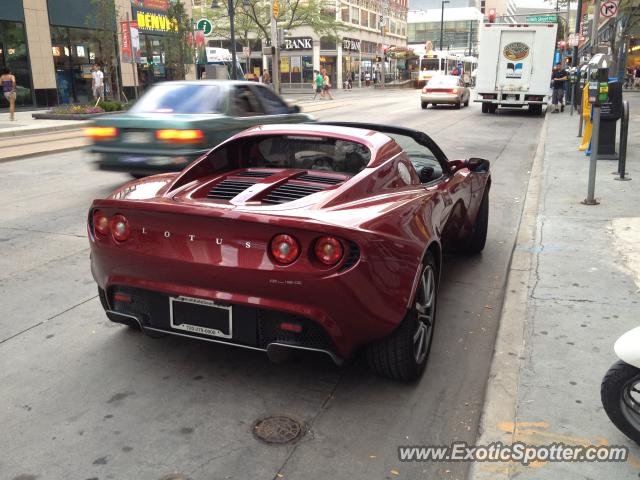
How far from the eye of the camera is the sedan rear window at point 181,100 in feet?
29.1

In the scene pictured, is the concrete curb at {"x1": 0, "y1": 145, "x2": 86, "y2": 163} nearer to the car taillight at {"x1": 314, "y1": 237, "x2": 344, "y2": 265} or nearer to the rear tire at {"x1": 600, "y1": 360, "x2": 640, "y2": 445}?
the car taillight at {"x1": 314, "y1": 237, "x2": 344, "y2": 265}

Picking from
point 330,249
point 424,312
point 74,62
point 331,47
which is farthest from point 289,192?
point 331,47

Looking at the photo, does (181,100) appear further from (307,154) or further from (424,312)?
(424,312)

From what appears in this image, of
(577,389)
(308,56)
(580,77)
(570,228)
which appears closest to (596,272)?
(570,228)

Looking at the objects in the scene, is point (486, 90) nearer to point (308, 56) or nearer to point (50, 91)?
point (50, 91)

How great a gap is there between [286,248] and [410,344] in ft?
2.91

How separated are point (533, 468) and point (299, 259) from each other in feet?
4.61

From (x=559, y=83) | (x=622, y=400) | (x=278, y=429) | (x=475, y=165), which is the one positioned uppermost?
(x=559, y=83)

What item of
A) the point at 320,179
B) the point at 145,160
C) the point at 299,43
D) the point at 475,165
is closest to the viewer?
the point at 320,179

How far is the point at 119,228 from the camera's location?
11.3 feet

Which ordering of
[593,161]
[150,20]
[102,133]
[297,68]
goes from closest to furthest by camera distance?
[593,161] < [102,133] < [150,20] < [297,68]

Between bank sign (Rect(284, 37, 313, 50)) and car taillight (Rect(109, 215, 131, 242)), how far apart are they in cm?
6147

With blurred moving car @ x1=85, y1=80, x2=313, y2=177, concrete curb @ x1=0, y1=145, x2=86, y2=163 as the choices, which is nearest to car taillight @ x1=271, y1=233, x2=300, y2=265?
blurred moving car @ x1=85, y1=80, x2=313, y2=177

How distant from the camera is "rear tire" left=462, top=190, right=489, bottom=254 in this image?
19.2 ft
